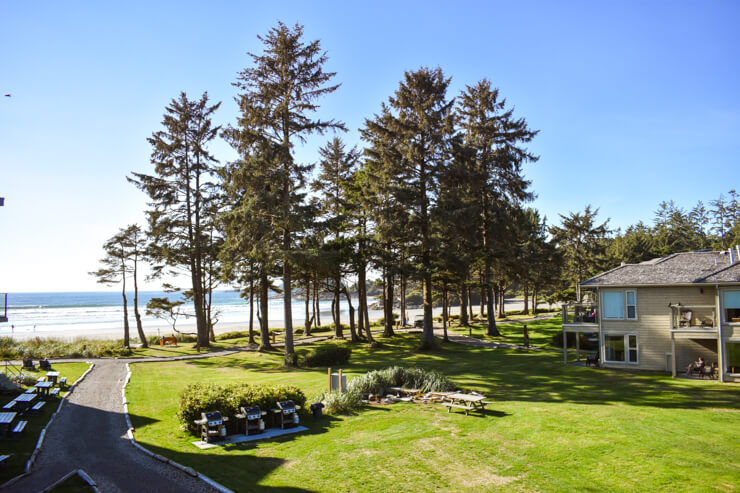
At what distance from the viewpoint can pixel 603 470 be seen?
943 cm

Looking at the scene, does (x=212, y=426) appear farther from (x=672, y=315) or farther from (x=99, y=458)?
(x=672, y=315)

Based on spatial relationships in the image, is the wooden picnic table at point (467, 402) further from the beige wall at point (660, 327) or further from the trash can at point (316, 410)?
the beige wall at point (660, 327)

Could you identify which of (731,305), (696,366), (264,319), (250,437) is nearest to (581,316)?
(696,366)

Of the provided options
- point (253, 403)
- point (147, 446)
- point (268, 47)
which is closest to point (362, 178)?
point (268, 47)

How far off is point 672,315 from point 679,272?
2.80 meters

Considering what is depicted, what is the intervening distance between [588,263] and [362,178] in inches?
1483

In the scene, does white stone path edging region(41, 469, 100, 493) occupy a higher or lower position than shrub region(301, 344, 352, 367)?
higher

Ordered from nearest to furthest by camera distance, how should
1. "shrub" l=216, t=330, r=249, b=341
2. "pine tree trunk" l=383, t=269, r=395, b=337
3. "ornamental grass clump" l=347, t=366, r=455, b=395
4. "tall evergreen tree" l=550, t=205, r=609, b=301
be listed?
"ornamental grass clump" l=347, t=366, r=455, b=395
"pine tree trunk" l=383, t=269, r=395, b=337
"shrub" l=216, t=330, r=249, b=341
"tall evergreen tree" l=550, t=205, r=609, b=301

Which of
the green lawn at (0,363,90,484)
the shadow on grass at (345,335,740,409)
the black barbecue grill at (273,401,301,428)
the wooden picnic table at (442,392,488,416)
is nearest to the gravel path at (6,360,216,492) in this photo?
the green lawn at (0,363,90,484)

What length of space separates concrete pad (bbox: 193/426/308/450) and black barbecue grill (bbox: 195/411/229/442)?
0.57ft

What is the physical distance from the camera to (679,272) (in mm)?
22969

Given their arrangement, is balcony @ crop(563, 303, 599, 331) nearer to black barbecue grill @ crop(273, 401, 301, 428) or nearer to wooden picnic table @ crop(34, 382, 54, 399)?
black barbecue grill @ crop(273, 401, 301, 428)

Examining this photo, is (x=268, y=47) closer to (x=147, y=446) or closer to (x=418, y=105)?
(x=418, y=105)

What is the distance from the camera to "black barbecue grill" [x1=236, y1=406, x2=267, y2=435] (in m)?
12.6
